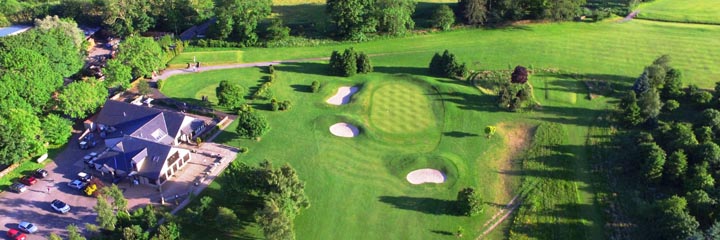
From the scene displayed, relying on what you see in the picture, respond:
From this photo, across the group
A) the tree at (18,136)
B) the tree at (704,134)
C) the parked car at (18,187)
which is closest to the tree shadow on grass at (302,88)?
the tree at (18,136)

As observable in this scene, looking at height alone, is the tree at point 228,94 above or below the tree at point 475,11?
below

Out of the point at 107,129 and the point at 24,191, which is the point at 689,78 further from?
the point at 24,191

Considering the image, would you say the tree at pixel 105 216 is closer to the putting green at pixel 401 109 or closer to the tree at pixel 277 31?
the putting green at pixel 401 109

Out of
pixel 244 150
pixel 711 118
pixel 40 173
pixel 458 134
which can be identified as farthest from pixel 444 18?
pixel 40 173

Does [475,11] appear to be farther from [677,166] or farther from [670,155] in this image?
[677,166]

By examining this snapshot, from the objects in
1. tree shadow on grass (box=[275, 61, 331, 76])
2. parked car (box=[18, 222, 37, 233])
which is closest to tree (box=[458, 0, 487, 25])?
tree shadow on grass (box=[275, 61, 331, 76])

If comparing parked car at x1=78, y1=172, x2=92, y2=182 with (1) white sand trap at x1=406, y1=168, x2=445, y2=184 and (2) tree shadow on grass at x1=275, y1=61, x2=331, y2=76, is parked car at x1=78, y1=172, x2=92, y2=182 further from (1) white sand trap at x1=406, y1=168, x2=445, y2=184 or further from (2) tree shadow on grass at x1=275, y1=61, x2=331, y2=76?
(1) white sand trap at x1=406, y1=168, x2=445, y2=184
